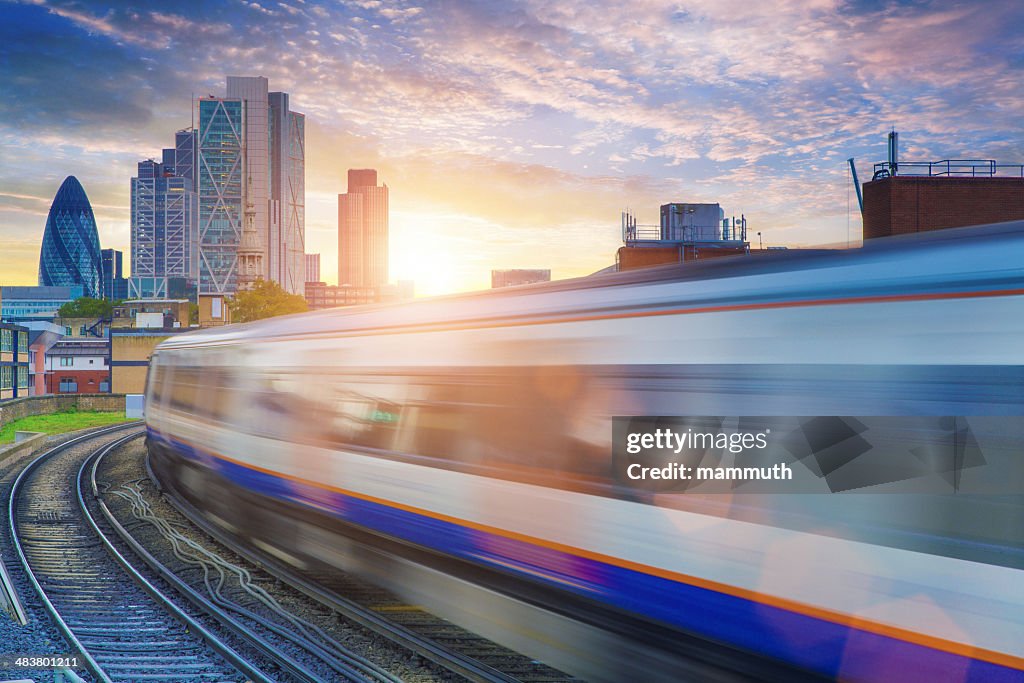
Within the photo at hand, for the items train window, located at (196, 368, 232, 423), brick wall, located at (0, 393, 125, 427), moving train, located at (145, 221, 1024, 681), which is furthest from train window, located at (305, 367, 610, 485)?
brick wall, located at (0, 393, 125, 427)

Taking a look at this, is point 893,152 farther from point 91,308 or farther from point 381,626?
point 91,308

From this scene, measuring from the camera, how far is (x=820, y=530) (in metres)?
3.96

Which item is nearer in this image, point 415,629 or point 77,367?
point 415,629

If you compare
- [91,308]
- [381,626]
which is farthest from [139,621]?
[91,308]

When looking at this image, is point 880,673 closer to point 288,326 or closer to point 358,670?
point 358,670

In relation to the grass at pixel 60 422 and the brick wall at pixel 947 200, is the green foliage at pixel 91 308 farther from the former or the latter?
the brick wall at pixel 947 200

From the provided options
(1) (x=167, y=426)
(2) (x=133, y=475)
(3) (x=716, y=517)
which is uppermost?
(3) (x=716, y=517)

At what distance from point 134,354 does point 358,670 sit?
62682mm

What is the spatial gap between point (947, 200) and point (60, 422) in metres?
43.3

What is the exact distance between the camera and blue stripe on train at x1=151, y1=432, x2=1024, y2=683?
3.54m

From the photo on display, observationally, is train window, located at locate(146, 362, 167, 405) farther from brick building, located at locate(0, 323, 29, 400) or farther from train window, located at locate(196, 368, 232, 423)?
brick building, located at locate(0, 323, 29, 400)

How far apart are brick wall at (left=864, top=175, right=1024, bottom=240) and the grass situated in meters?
35.2

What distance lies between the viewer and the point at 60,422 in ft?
145

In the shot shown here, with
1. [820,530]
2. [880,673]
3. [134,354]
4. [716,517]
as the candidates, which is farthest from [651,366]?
[134,354]
